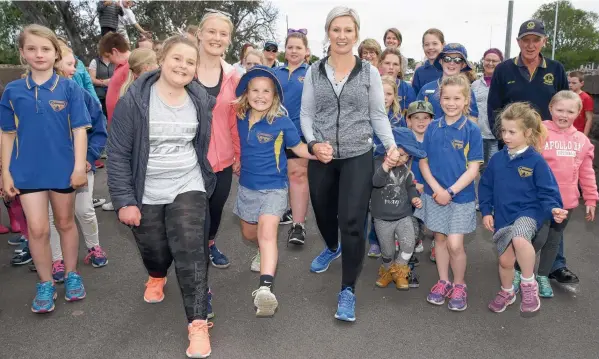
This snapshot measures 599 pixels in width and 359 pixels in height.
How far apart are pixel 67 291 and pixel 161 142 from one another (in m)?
1.70

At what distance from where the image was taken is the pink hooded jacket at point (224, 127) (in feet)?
13.2

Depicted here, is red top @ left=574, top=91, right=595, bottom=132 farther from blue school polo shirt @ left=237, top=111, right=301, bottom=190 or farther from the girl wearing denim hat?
blue school polo shirt @ left=237, top=111, right=301, bottom=190

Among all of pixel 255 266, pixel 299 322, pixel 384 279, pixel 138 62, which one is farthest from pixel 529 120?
pixel 138 62

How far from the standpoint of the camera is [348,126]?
3773 millimetres

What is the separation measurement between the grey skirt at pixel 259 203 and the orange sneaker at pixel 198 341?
997 mm

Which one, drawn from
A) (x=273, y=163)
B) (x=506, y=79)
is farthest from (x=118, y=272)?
(x=506, y=79)

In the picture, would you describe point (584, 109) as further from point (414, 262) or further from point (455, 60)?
point (414, 262)

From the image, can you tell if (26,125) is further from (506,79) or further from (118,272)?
(506,79)

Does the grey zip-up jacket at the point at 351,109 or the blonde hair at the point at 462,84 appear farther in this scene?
the blonde hair at the point at 462,84

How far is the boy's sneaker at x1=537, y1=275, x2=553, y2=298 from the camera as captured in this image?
165 inches

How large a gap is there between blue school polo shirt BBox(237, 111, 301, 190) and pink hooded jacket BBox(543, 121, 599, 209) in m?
2.15

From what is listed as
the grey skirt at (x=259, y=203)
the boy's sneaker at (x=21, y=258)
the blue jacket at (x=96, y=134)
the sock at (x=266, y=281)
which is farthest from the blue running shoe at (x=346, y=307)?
the boy's sneaker at (x=21, y=258)

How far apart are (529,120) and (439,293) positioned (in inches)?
61.0

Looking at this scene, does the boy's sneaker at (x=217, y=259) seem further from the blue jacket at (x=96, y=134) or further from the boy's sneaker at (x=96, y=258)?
the blue jacket at (x=96, y=134)
